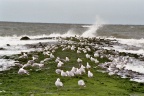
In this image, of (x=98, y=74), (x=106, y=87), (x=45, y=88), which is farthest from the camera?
(x=98, y=74)

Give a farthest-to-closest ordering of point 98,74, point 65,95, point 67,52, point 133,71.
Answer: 1. point 67,52
2. point 133,71
3. point 98,74
4. point 65,95

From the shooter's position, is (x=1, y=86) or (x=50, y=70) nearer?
(x=1, y=86)

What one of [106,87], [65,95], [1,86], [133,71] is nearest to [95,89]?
[106,87]

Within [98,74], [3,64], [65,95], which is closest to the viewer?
[65,95]

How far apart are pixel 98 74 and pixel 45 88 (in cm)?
570

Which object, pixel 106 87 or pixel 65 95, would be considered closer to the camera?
pixel 65 95

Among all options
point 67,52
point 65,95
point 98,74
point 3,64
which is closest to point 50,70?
point 98,74

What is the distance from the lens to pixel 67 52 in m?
32.5

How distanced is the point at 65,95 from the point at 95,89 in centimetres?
231

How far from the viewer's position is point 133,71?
2344 centimetres

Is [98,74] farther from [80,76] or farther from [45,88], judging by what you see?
[45,88]

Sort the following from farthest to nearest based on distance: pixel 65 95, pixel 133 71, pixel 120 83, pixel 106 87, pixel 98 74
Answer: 1. pixel 133 71
2. pixel 98 74
3. pixel 120 83
4. pixel 106 87
5. pixel 65 95

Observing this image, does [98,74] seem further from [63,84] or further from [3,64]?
[3,64]

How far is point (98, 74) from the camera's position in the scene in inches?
833
